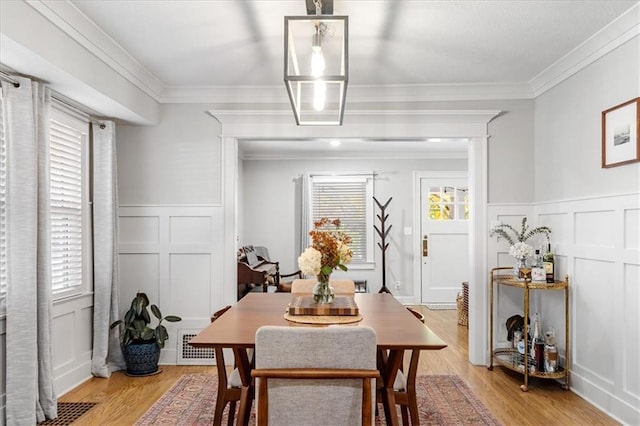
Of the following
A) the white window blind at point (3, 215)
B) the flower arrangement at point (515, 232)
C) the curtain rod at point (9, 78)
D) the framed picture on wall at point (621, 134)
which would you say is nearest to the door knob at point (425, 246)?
the flower arrangement at point (515, 232)

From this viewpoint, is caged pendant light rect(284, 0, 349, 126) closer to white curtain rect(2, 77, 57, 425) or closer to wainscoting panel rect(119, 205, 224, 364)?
white curtain rect(2, 77, 57, 425)

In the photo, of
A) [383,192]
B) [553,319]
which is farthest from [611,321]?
[383,192]


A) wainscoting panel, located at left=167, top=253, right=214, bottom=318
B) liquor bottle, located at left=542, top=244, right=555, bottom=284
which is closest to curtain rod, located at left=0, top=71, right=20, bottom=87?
wainscoting panel, located at left=167, top=253, right=214, bottom=318

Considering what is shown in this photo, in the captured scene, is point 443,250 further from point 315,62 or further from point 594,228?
point 315,62

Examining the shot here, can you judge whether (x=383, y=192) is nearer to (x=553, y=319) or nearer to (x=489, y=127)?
(x=489, y=127)

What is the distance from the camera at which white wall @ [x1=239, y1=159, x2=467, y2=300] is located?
7340mm

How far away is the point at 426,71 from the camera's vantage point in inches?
152

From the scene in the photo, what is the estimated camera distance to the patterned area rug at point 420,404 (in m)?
2.98

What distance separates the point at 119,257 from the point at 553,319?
3.76 meters

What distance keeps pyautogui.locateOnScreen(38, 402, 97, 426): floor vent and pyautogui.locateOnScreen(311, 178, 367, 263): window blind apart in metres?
4.57

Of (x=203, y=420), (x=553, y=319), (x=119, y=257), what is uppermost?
(x=119, y=257)

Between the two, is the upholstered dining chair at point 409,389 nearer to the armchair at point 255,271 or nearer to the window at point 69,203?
the window at point 69,203

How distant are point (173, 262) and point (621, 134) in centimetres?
360

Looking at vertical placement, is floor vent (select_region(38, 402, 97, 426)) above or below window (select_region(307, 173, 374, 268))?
below
